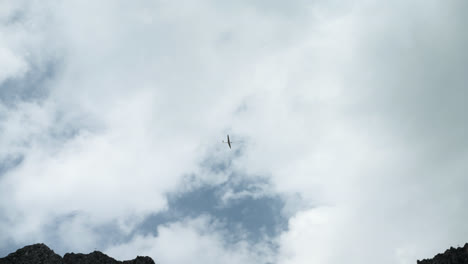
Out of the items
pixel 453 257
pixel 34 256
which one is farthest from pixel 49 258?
pixel 453 257

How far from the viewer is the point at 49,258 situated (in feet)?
291

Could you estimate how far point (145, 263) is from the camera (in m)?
97.8

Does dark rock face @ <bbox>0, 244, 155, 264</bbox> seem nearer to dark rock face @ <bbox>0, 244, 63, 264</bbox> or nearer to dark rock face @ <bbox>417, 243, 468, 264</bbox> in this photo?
dark rock face @ <bbox>0, 244, 63, 264</bbox>

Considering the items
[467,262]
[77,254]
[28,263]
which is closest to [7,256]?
[28,263]

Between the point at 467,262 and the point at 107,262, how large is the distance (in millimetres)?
89829

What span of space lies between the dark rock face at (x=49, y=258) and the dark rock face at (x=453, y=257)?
75.1m

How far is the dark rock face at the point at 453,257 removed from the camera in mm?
84562

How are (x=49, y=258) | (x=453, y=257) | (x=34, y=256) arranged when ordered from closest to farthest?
(x=453, y=257) → (x=34, y=256) → (x=49, y=258)

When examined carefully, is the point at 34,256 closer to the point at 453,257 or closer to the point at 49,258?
the point at 49,258

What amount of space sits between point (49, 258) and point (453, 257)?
10011 cm

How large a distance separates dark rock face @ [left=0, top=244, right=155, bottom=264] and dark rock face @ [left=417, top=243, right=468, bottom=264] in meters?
75.1

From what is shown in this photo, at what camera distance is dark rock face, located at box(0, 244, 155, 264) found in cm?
8500

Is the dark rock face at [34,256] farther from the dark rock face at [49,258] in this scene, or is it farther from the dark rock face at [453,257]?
the dark rock face at [453,257]

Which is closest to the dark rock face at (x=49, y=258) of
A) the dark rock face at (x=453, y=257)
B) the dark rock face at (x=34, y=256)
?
the dark rock face at (x=34, y=256)
